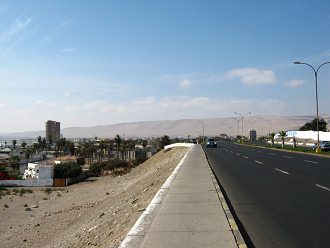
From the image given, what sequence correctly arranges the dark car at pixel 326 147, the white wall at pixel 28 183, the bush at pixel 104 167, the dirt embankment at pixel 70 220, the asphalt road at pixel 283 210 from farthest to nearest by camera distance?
the bush at pixel 104 167 < the white wall at pixel 28 183 < the dark car at pixel 326 147 < the dirt embankment at pixel 70 220 < the asphalt road at pixel 283 210

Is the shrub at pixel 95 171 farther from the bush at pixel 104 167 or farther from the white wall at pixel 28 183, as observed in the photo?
the white wall at pixel 28 183

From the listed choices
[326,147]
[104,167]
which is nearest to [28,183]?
[104,167]

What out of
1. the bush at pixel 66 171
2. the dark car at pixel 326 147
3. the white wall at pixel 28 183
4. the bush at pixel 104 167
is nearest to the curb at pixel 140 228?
the dark car at pixel 326 147

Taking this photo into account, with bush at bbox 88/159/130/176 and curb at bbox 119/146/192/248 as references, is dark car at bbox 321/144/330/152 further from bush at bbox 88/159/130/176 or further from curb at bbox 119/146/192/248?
curb at bbox 119/146/192/248

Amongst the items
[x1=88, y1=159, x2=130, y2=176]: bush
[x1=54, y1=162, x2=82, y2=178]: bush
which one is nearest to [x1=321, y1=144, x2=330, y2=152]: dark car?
[x1=88, y1=159, x2=130, y2=176]: bush

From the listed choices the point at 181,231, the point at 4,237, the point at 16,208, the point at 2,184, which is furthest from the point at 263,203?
the point at 2,184

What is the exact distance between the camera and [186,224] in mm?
8820

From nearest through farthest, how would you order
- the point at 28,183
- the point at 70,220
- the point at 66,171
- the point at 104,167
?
the point at 70,220, the point at 28,183, the point at 66,171, the point at 104,167

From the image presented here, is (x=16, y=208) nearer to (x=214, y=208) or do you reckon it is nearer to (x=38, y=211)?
(x=38, y=211)

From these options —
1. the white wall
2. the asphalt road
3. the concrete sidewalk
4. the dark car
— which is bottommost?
the white wall

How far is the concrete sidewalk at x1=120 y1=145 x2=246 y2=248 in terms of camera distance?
24.2 ft

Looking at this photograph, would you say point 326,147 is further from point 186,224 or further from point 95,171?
point 186,224

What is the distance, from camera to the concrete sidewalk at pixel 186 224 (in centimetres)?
737

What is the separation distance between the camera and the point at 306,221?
9539 millimetres
